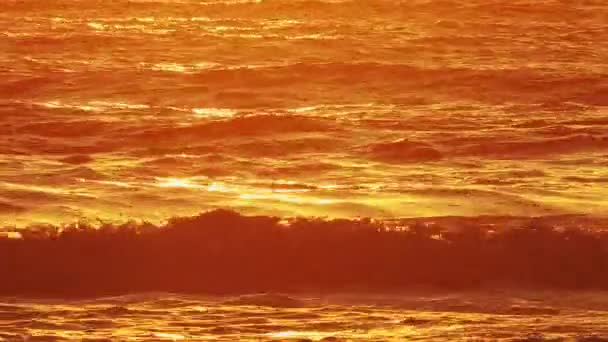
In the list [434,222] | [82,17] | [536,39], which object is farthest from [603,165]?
[82,17]

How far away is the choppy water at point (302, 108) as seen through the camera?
1372cm

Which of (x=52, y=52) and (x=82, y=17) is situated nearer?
(x=52, y=52)

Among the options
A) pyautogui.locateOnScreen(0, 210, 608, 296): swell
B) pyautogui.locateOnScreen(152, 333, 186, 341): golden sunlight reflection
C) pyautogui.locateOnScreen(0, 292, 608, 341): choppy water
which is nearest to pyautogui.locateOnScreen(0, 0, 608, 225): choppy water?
pyautogui.locateOnScreen(0, 210, 608, 296): swell

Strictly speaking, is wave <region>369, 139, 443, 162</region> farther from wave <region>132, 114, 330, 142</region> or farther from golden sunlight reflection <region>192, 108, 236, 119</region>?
golden sunlight reflection <region>192, 108, 236, 119</region>

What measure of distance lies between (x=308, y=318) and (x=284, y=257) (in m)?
2.25

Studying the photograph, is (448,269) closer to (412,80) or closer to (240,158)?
(240,158)

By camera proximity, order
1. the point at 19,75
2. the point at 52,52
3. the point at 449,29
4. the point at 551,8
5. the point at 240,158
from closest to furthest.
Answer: the point at 240,158 < the point at 19,75 < the point at 52,52 < the point at 449,29 < the point at 551,8

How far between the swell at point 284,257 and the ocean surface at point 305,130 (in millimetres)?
513

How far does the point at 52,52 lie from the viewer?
23.4 meters

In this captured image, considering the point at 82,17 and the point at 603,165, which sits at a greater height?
the point at 82,17

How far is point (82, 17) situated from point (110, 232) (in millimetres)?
15694

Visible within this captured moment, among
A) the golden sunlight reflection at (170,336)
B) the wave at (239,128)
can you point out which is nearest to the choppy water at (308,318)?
the golden sunlight reflection at (170,336)

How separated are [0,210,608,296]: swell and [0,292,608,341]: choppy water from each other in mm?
606

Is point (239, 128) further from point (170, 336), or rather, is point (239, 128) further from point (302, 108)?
point (170, 336)
